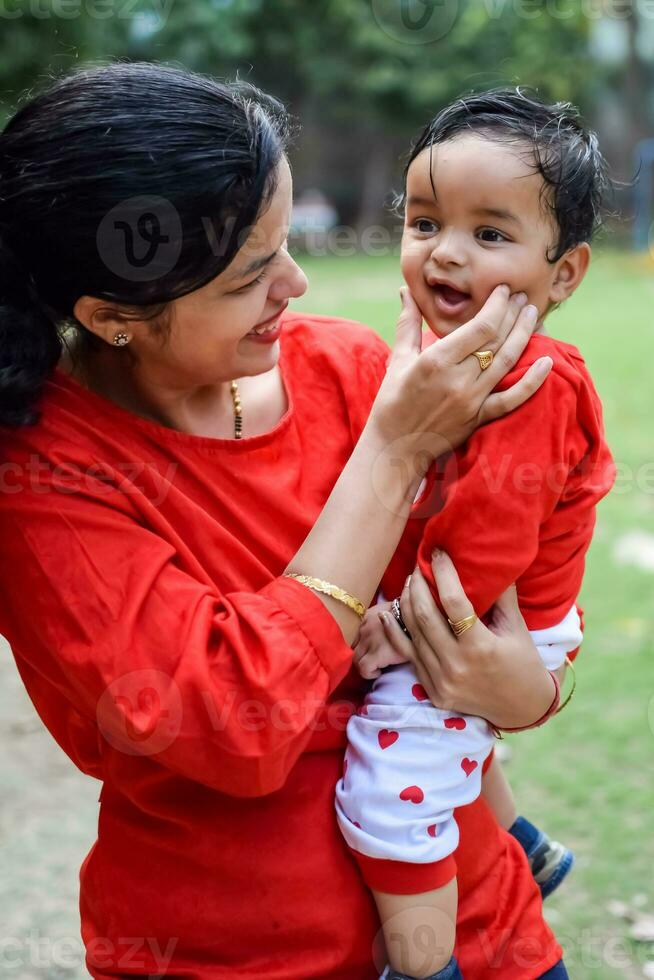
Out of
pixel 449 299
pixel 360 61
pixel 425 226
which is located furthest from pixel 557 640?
pixel 360 61

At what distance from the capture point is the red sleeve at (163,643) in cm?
135

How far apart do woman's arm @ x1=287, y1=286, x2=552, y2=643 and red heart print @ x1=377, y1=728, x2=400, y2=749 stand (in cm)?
18

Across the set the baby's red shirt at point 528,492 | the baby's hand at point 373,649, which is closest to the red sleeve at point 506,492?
the baby's red shirt at point 528,492

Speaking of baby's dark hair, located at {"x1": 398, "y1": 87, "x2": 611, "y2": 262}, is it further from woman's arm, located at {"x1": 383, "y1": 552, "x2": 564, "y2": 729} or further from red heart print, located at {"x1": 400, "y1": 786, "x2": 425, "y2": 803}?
red heart print, located at {"x1": 400, "y1": 786, "x2": 425, "y2": 803}

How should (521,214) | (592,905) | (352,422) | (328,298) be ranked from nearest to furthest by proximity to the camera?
(521,214)
(352,422)
(592,905)
(328,298)

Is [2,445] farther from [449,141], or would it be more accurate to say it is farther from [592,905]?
[592,905]

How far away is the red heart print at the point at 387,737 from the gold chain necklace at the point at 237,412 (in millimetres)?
498

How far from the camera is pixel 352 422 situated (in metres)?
1.77

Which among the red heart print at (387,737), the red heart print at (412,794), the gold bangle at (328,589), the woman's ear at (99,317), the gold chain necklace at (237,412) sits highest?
the woman's ear at (99,317)

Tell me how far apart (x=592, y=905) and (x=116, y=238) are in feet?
6.73

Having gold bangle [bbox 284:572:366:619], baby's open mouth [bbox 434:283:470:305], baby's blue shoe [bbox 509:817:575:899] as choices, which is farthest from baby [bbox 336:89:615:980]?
baby's blue shoe [bbox 509:817:575:899]

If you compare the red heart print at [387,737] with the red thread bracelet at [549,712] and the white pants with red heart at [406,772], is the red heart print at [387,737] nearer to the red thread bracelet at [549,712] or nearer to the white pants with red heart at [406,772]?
the white pants with red heart at [406,772]

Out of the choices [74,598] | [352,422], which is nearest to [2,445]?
[74,598]

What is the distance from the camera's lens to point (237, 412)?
1.72 metres
